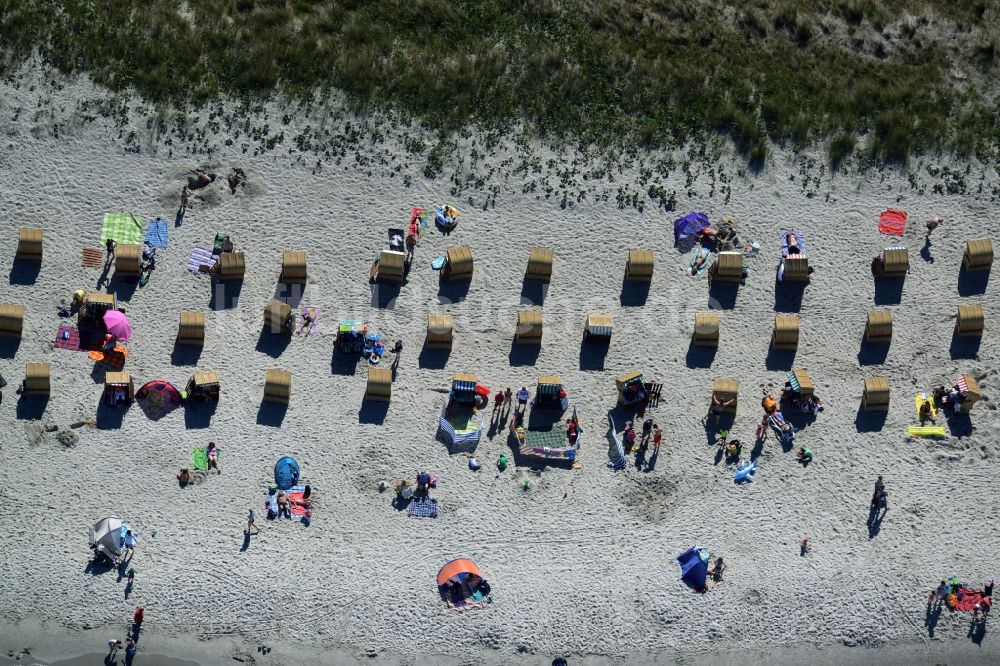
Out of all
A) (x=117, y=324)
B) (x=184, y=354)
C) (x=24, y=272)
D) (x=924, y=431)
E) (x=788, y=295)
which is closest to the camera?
(x=117, y=324)

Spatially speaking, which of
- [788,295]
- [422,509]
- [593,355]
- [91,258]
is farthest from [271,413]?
[788,295]

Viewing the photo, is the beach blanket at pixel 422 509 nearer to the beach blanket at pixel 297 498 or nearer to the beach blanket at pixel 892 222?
the beach blanket at pixel 297 498

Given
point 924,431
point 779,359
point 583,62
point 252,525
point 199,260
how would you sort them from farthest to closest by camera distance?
point 583,62, point 199,260, point 779,359, point 924,431, point 252,525

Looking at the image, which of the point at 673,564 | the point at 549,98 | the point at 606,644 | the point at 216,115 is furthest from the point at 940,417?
the point at 216,115

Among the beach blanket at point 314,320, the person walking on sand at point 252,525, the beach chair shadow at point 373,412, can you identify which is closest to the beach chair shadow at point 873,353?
the beach chair shadow at point 373,412

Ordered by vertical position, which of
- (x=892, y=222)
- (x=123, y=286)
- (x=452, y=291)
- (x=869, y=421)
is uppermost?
(x=892, y=222)

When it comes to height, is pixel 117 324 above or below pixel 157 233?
below

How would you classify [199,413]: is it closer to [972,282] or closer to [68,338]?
[68,338]

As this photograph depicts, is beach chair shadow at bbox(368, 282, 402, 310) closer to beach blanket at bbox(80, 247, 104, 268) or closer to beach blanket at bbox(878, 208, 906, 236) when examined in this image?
beach blanket at bbox(80, 247, 104, 268)
